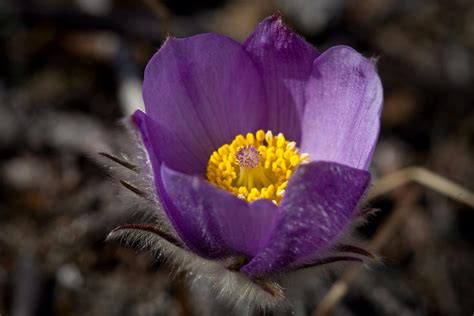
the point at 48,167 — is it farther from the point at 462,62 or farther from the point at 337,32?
the point at 462,62

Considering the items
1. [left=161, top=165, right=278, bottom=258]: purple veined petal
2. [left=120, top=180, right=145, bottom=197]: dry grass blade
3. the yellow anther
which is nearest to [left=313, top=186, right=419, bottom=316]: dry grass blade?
the yellow anther

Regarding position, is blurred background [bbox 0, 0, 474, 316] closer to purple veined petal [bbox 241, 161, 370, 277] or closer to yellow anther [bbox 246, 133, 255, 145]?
yellow anther [bbox 246, 133, 255, 145]

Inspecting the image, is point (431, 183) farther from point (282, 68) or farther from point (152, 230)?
point (152, 230)

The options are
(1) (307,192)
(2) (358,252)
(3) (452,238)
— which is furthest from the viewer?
(3) (452,238)

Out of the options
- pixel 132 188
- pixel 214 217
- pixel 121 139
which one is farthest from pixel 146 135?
pixel 121 139

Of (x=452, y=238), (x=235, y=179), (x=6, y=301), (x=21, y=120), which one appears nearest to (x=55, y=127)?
(x=21, y=120)

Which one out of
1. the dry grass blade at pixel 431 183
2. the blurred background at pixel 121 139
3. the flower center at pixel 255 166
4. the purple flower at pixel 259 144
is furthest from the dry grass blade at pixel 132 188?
the dry grass blade at pixel 431 183
